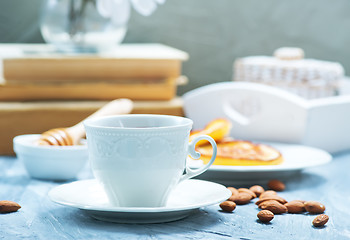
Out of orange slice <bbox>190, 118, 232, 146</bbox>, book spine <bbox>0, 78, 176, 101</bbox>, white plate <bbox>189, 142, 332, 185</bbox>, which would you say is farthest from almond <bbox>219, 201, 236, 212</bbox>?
book spine <bbox>0, 78, 176, 101</bbox>

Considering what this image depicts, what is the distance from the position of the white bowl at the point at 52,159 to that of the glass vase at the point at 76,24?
0.30 meters

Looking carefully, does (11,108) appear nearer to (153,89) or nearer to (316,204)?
(153,89)

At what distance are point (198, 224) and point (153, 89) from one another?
1.66ft

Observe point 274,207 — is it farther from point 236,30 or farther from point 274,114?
point 236,30

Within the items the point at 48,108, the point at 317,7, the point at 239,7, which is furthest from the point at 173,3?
the point at 48,108

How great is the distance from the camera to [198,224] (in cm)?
56

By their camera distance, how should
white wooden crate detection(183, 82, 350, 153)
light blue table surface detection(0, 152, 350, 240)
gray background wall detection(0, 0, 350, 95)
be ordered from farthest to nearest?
gray background wall detection(0, 0, 350, 95), white wooden crate detection(183, 82, 350, 153), light blue table surface detection(0, 152, 350, 240)

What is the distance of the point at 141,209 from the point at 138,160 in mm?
48

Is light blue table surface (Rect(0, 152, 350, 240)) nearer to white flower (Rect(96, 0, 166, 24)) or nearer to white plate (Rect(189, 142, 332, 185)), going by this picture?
white plate (Rect(189, 142, 332, 185))

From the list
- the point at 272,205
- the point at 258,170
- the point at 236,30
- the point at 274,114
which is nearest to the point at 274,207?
the point at 272,205

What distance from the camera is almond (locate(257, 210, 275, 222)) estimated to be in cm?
58

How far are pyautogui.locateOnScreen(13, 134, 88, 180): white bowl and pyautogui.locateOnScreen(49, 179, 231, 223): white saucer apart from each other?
124 millimetres

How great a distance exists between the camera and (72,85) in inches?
39.6

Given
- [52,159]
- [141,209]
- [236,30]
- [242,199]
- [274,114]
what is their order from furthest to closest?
1. [236,30]
2. [274,114]
3. [52,159]
4. [242,199]
5. [141,209]
